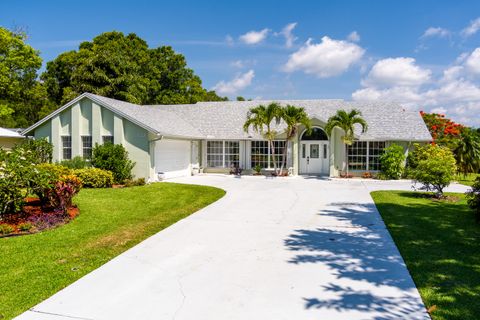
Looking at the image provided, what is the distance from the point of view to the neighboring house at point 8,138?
24.0 meters

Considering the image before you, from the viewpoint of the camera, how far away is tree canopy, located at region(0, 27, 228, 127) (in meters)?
27.8

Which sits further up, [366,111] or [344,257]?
[366,111]

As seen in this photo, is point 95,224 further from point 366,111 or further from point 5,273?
point 366,111

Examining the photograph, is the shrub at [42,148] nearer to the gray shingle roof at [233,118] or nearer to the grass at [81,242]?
the gray shingle roof at [233,118]

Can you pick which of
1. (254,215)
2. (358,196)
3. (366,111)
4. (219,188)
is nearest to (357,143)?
(366,111)

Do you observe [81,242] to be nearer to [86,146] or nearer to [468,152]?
[86,146]

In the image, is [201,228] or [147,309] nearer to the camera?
[147,309]

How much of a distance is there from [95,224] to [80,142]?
41.2ft

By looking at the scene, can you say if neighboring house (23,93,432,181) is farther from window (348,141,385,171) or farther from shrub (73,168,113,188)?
shrub (73,168,113,188)

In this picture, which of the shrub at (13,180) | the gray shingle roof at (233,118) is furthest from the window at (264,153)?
the shrub at (13,180)

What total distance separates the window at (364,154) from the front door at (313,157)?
68.1 inches

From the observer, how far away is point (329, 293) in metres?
5.59

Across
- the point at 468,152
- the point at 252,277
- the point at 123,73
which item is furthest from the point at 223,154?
the point at 252,277

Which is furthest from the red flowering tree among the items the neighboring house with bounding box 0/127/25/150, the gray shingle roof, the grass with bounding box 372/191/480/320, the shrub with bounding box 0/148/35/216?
the neighboring house with bounding box 0/127/25/150
